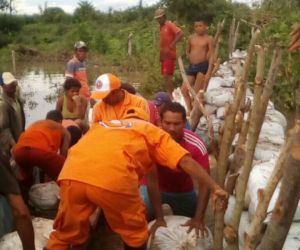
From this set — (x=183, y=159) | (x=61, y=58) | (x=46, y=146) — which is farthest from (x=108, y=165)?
(x=61, y=58)

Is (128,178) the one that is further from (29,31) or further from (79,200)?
(29,31)

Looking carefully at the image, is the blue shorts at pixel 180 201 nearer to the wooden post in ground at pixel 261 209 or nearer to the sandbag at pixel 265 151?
the sandbag at pixel 265 151

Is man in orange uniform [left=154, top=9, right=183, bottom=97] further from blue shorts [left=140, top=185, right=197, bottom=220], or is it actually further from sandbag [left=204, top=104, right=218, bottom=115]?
blue shorts [left=140, top=185, right=197, bottom=220]

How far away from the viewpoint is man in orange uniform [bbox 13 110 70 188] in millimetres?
4230

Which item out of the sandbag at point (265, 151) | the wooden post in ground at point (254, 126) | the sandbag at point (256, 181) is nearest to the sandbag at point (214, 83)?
the sandbag at point (265, 151)

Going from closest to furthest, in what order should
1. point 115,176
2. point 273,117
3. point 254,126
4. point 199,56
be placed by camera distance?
point 254,126 < point 115,176 < point 273,117 < point 199,56

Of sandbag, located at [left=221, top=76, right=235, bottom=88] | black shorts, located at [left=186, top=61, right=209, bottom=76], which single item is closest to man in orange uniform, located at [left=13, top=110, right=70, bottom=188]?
black shorts, located at [left=186, top=61, right=209, bottom=76]

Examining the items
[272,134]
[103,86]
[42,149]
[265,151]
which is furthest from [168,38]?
[103,86]

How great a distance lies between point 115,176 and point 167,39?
5.30m

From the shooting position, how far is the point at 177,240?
2.94 meters

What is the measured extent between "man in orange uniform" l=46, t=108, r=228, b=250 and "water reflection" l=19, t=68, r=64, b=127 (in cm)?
638

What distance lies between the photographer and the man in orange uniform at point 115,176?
2.56 metres

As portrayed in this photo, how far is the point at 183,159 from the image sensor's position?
2.61 m

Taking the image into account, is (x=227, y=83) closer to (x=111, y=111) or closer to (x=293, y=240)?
(x=111, y=111)
